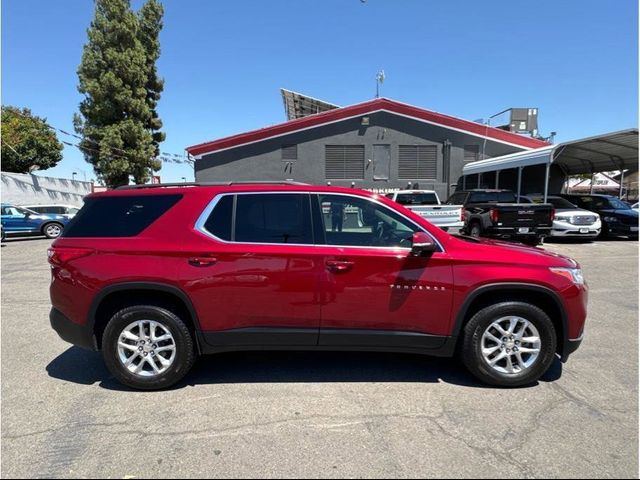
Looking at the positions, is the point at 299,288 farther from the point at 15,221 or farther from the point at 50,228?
the point at 15,221

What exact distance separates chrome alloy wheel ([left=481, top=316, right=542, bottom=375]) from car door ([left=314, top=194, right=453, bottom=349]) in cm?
44

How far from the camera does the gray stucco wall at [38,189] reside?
25000 mm

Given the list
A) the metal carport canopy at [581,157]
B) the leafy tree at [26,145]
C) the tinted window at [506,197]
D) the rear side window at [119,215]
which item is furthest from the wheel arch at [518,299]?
the leafy tree at [26,145]

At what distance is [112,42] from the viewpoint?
25234 mm

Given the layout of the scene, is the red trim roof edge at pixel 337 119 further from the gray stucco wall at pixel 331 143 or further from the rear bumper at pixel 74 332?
the rear bumper at pixel 74 332

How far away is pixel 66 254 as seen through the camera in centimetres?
372

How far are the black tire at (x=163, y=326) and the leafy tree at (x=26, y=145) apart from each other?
120 feet

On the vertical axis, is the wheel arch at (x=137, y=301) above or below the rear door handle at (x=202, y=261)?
below

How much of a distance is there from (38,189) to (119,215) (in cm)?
2890

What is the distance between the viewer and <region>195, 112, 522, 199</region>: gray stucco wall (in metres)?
21.4

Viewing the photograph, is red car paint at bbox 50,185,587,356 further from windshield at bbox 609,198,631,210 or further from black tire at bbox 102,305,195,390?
windshield at bbox 609,198,631,210

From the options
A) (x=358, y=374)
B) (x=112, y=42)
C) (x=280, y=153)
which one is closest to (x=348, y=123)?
(x=280, y=153)

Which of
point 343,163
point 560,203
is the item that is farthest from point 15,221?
point 560,203

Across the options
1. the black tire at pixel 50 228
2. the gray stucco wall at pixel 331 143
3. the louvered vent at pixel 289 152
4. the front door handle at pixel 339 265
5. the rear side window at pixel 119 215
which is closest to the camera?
the front door handle at pixel 339 265
